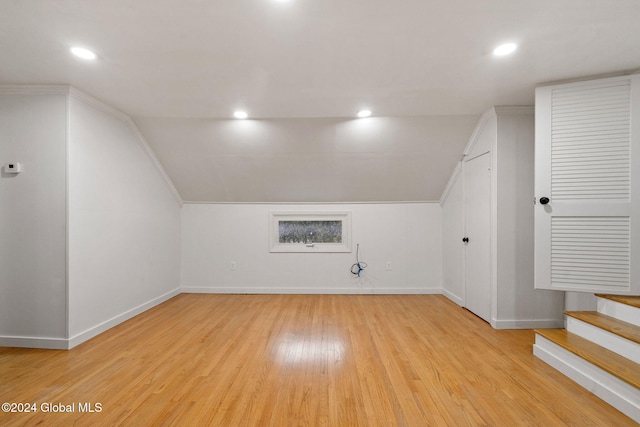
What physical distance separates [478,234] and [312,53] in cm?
277

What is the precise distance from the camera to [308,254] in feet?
15.4

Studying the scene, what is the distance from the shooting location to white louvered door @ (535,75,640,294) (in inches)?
94.7

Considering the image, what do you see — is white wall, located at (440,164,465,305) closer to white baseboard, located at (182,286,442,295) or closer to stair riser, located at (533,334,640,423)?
white baseboard, located at (182,286,442,295)

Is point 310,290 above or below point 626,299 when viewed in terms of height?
below

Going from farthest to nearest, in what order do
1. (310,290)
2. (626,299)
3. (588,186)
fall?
1. (310,290)
2. (588,186)
3. (626,299)

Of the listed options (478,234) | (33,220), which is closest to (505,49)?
(478,234)

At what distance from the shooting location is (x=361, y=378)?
2.19m

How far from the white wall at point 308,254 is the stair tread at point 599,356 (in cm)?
212

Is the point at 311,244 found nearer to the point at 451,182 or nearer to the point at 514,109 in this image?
the point at 451,182

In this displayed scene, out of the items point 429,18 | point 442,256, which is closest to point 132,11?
point 429,18

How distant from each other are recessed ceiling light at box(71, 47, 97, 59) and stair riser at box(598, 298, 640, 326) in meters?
4.51

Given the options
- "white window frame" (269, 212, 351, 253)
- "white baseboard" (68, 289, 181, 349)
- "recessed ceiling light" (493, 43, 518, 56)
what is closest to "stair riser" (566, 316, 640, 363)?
"recessed ceiling light" (493, 43, 518, 56)

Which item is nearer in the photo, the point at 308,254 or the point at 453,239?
the point at 453,239

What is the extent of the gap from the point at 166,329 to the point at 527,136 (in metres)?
4.38
